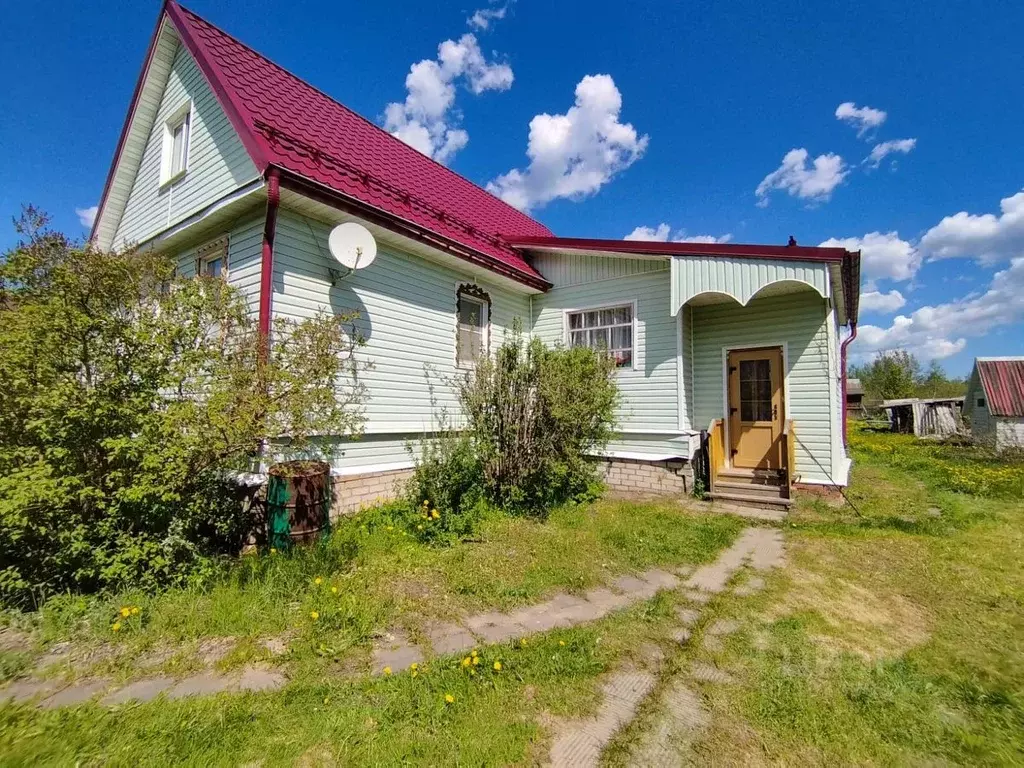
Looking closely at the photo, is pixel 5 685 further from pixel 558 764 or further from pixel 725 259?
pixel 725 259

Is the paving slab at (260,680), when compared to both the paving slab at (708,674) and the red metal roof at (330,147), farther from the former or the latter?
the red metal roof at (330,147)

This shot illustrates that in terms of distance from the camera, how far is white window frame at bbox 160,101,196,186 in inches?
289

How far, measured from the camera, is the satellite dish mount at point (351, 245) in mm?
5734

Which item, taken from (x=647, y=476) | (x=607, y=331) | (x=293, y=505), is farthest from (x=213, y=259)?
(x=647, y=476)

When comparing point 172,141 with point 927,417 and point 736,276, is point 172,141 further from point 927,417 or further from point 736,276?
point 927,417

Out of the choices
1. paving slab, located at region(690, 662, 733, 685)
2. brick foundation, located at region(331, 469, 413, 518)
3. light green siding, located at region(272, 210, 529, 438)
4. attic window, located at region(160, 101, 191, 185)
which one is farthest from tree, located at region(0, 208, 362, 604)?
attic window, located at region(160, 101, 191, 185)

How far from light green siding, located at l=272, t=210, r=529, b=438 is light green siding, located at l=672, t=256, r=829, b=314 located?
152 inches

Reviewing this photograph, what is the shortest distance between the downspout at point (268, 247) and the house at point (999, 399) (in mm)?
22227

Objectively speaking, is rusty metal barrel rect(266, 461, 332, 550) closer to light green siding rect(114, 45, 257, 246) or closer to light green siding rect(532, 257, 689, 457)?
light green siding rect(114, 45, 257, 246)

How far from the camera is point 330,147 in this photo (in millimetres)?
7254


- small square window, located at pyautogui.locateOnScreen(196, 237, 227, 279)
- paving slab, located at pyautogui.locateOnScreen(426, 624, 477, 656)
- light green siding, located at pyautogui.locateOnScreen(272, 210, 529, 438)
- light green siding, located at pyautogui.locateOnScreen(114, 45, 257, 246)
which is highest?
light green siding, located at pyautogui.locateOnScreen(114, 45, 257, 246)

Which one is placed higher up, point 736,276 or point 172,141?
point 172,141

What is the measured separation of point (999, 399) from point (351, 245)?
25.1 m

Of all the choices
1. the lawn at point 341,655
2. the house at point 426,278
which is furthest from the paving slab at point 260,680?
the house at point 426,278
